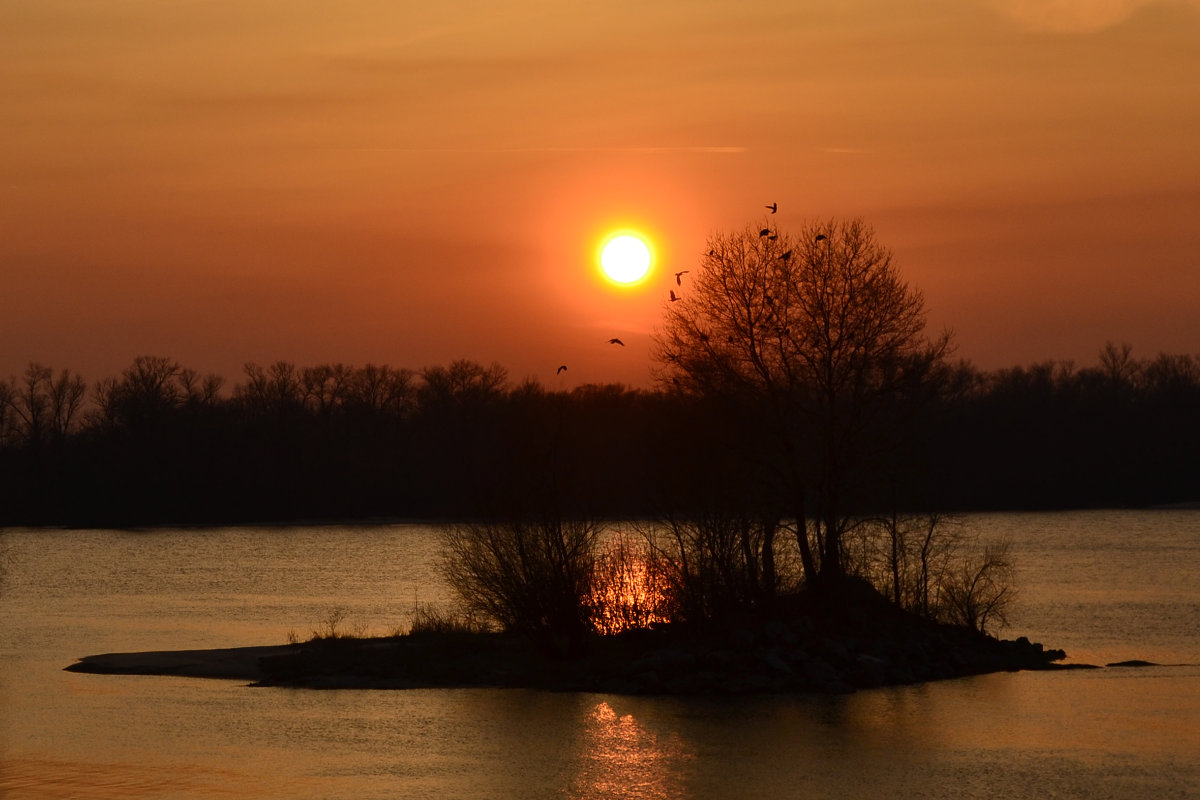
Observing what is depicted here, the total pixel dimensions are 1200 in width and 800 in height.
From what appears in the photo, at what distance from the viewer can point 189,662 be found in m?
42.2

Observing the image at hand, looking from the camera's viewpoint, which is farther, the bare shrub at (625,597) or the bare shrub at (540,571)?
the bare shrub at (625,597)

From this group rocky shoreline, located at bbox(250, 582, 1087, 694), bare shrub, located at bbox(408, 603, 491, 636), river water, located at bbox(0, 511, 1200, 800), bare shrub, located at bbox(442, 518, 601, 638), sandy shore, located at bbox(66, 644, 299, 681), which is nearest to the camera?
river water, located at bbox(0, 511, 1200, 800)

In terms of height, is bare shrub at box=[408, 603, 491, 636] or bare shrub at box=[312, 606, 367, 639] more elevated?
bare shrub at box=[408, 603, 491, 636]

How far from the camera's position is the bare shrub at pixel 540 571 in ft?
127

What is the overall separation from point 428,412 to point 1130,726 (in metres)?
109

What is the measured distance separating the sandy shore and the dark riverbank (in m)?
0.10

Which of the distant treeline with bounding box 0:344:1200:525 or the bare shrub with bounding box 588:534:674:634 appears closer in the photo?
the bare shrub with bounding box 588:534:674:634

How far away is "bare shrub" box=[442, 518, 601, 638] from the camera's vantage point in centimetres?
3875

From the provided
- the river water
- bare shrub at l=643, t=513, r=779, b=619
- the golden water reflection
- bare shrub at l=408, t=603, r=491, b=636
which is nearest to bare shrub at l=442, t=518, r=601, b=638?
bare shrub at l=643, t=513, r=779, b=619

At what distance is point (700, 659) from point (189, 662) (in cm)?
1636

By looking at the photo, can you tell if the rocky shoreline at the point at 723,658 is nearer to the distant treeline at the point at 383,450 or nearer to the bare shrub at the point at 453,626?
the bare shrub at the point at 453,626

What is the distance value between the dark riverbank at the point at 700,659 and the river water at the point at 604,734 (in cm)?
105

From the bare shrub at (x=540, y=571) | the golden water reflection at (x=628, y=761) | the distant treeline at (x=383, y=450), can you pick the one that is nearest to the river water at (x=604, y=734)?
the golden water reflection at (x=628, y=761)

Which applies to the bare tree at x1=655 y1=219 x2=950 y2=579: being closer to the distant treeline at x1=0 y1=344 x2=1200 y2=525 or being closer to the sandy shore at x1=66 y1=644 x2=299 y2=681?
the sandy shore at x1=66 y1=644 x2=299 y2=681
